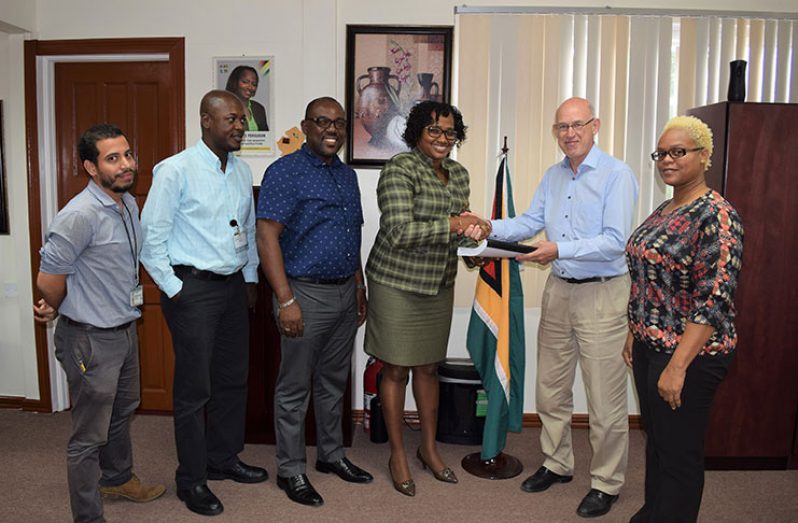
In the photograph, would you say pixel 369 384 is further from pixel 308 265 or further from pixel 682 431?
pixel 682 431

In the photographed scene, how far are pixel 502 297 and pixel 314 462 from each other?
127 centimetres

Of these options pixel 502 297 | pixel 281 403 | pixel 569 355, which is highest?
pixel 502 297

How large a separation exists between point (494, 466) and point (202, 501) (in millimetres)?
1403

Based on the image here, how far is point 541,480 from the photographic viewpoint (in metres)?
2.88

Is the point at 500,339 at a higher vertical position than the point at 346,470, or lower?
higher

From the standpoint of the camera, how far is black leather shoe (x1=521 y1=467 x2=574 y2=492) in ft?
9.38

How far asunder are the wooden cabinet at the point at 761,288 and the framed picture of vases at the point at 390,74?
1461mm

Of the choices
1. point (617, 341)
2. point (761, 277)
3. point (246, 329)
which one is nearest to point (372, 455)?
point (246, 329)

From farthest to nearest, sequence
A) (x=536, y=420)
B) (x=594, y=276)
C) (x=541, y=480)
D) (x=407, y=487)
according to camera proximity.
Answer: (x=536, y=420)
(x=541, y=480)
(x=407, y=487)
(x=594, y=276)

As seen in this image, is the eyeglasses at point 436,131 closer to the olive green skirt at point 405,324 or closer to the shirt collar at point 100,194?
the olive green skirt at point 405,324

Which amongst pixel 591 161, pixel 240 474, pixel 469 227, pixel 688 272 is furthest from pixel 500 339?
pixel 240 474

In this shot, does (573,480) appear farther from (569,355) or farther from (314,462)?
(314,462)

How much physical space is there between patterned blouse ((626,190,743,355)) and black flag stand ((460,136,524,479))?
1219 mm

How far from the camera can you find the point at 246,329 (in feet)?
9.28
